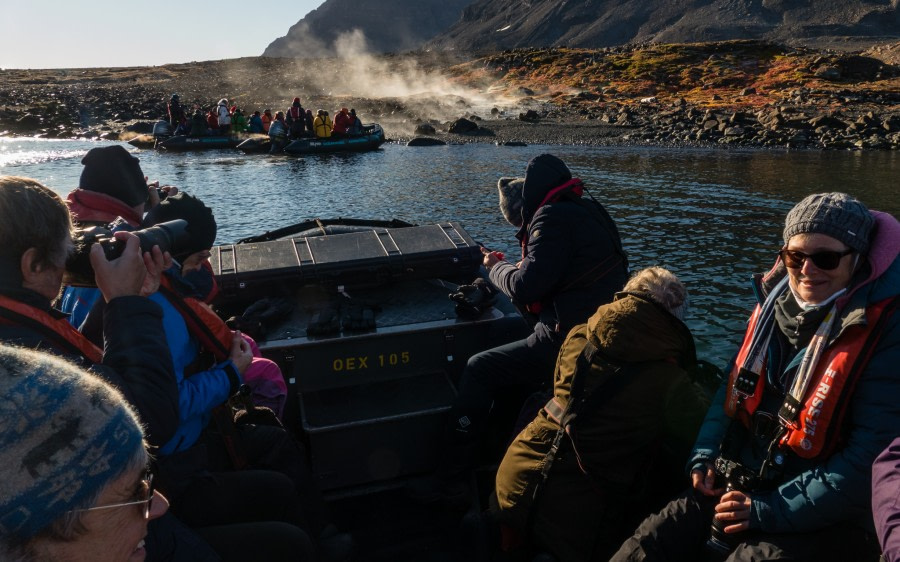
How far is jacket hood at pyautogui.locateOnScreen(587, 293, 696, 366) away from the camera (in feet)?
10.0

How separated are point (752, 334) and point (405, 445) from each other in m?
2.64

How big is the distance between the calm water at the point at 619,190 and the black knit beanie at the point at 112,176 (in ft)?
24.8

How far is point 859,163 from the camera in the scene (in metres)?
26.6

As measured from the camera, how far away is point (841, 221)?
9.16 feet

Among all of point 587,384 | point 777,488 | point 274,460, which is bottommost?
point 274,460

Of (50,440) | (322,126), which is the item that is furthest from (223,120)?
(50,440)

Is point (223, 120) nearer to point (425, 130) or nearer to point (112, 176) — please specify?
point (425, 130)

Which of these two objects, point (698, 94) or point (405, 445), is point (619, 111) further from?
point (405, 445)

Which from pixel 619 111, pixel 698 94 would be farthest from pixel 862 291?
pixel 698 94

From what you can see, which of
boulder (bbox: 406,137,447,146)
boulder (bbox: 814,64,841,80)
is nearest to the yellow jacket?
boulder (bbox: 406,137,447,146)

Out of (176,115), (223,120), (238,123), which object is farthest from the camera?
(238,123)

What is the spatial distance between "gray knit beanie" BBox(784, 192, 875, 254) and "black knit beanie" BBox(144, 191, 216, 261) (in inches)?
126

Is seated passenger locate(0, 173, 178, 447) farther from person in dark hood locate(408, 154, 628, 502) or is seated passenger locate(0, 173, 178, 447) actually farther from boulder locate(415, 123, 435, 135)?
boulder locate(415, 123, 435, 135)

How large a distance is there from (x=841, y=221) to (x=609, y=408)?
1.37m
